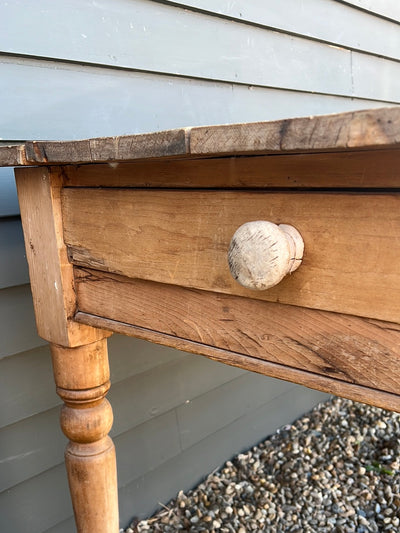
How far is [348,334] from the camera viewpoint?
610 mm

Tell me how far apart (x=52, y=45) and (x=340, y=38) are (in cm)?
116

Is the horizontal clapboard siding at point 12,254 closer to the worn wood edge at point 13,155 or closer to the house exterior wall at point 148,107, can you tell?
the house exterior wall at point 148,107

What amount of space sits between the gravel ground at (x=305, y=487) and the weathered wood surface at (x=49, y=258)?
0.98 meters

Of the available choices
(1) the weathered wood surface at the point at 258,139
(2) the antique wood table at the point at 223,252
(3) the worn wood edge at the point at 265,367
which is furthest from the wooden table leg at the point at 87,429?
(1) the weathered wood surface at the point at 258,139

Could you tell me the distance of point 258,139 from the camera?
50 cm

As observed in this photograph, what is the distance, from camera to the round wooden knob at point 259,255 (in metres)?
0.54

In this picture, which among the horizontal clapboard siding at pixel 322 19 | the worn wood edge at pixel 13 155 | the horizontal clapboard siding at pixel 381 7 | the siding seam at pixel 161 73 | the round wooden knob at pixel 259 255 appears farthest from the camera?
the horizontal clapboard siding at pixel 381 7

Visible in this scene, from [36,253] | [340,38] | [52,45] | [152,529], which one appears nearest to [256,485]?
[152,529]

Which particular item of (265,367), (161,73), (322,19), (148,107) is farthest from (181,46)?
(265,367)

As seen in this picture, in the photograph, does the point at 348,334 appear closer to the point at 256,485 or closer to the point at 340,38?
the point at 256,485

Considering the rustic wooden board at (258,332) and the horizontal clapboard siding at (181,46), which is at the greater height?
the horizontal clapboard siding at (181,46)

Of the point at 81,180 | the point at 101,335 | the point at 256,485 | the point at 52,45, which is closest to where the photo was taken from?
the point at 81,180

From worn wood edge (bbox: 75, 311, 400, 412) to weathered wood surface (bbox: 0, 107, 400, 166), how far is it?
0.31 metres

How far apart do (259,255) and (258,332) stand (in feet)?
0.63
